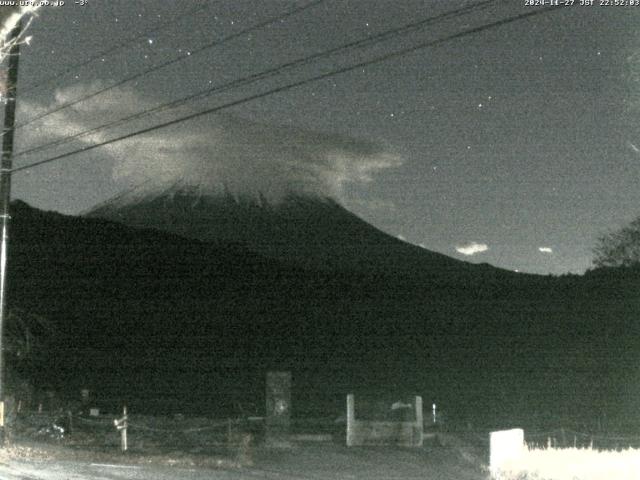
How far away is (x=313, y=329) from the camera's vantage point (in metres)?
74.2

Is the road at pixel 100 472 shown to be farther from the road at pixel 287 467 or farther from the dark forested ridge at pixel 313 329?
the dark forested ridge at pixel 313 329

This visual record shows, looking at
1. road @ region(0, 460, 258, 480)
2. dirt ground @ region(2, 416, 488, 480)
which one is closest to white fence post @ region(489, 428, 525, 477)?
dirt ground @ region(2, 416, 488, 480)

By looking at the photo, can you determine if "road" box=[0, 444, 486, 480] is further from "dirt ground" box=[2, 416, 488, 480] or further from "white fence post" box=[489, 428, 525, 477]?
"white fence post" box=[489, 428, 525, 477]

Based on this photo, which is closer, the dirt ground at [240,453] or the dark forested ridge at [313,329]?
the dirt ground at [240,453]

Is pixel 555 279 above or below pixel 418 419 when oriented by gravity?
above

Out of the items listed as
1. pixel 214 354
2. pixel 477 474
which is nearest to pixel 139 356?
pixel 214 354

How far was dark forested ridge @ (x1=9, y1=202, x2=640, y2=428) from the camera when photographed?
51125mm

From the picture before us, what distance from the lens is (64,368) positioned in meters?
53.1

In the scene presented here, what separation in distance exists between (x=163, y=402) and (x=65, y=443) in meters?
27.6

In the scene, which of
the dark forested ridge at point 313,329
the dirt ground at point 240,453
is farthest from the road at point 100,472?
the dark forested ridge at point 313,329

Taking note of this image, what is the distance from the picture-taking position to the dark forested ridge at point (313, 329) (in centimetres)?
5112

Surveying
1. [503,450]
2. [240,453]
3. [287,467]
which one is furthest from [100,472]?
[503,450]

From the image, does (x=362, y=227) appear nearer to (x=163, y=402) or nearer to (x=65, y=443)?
(x=163, y=402)

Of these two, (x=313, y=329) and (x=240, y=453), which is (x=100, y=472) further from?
(x=313, y=329)
